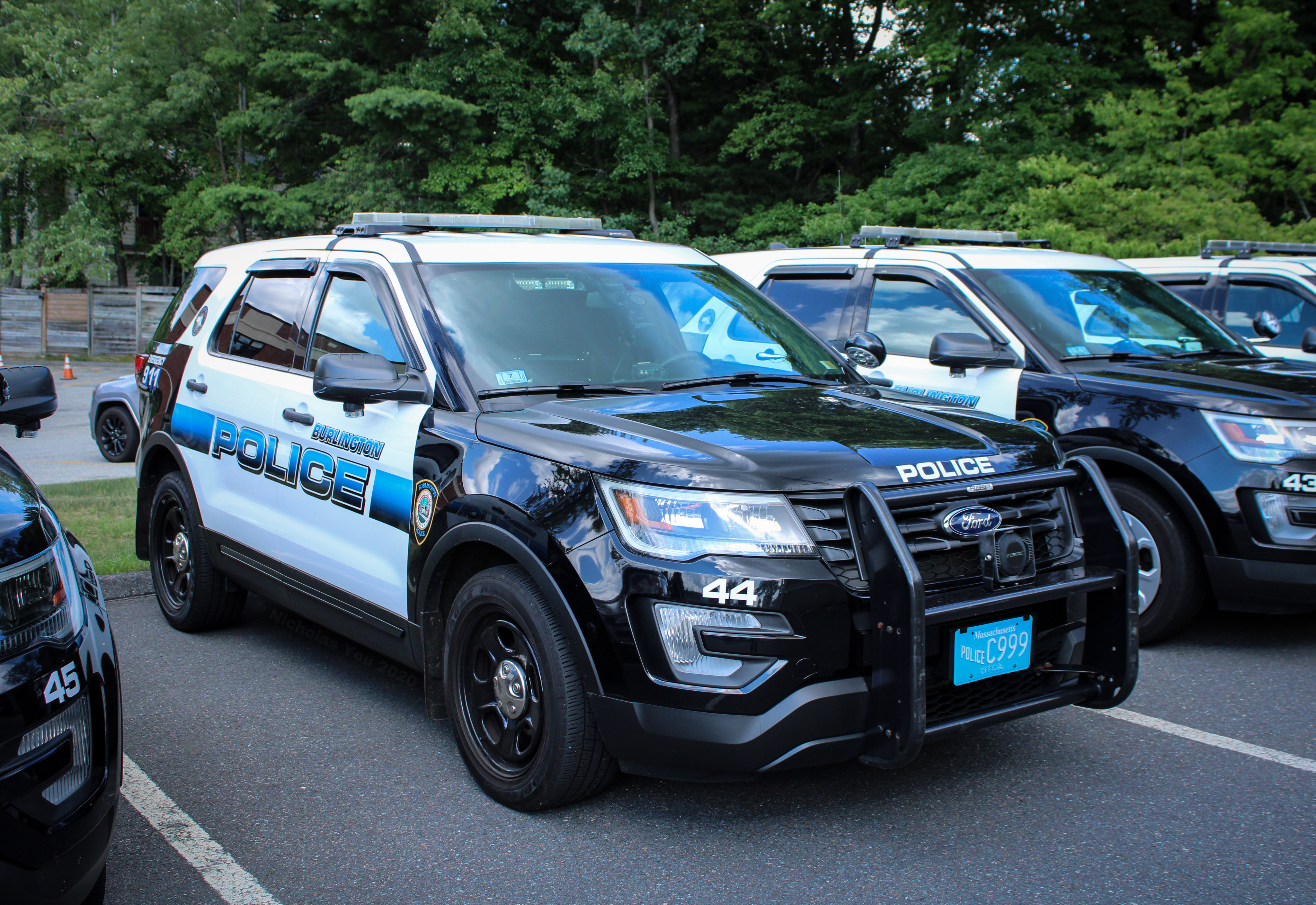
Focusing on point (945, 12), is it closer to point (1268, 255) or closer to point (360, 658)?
point (1268, 255)

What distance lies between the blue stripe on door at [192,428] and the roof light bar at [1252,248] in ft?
26.9

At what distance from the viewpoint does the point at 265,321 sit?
16.5ft

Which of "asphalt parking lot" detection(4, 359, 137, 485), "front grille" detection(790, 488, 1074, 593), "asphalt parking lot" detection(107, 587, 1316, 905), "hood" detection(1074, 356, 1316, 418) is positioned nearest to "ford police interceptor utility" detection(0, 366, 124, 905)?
"asphalt parking lot" detection(107, 587, 1316, 905)

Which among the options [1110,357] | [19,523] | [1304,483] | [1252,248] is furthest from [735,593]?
[1252,248]

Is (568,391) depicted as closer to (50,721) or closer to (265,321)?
(265,321)

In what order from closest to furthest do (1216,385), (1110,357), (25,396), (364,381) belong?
(25,396)
(364,381)
(1216,385)
(1110,357)

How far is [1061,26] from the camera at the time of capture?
75.3 ft

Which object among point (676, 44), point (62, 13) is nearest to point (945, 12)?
point (676, 44)

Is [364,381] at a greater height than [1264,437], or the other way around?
[364,381]

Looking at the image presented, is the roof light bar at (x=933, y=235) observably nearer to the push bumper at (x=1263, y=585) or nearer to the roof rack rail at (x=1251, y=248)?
the roof rack rail at (x=1251, y=248)

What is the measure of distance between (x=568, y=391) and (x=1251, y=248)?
828 cm

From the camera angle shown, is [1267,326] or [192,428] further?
[1267,326]

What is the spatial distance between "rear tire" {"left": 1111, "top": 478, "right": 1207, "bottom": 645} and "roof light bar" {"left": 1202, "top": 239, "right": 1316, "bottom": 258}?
5.11 m

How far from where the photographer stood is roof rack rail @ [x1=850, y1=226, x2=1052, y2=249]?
7500 millimetres
